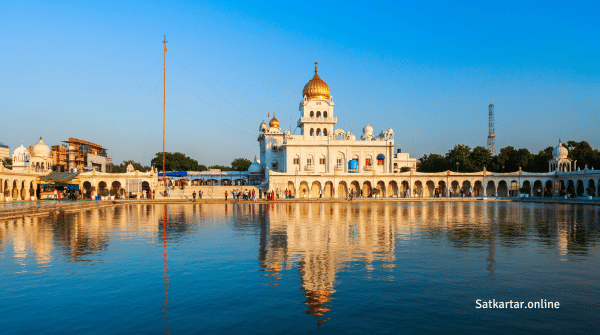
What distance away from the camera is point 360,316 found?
8367 millimetres

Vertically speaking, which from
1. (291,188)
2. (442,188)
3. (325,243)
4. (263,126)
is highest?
(263,126)

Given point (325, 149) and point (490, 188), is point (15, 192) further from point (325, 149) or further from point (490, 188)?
point (490, 188)

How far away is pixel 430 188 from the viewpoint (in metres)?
68.6

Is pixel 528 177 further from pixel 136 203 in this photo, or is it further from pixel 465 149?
pixel 136 203

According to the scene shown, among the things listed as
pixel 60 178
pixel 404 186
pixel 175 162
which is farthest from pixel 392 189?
pixel 175 162

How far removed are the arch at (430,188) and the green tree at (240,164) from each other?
197 feet

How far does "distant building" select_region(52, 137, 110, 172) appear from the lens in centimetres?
8988

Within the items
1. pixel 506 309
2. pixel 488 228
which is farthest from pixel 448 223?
pixel 506 309

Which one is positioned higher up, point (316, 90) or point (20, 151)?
point (316, 90)

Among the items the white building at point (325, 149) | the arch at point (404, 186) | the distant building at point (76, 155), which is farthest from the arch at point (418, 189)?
the distant building at point (76, 155)

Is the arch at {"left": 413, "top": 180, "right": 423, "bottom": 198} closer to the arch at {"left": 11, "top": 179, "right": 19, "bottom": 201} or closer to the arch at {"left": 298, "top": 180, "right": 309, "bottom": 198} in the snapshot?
the arch at {"left": 298, "top": 180, "right": 309, "bottom": 198}

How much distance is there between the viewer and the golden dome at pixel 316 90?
72875 mm

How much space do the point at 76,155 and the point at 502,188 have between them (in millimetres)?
82450

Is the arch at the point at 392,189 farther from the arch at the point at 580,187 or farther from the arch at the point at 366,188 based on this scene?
the arch at the point at 580,187
